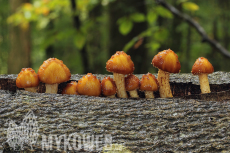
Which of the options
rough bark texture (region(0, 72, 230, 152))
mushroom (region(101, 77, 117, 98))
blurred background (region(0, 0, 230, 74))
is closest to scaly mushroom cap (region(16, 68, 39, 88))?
rough bark texture (region(0, 72, 230, 152))

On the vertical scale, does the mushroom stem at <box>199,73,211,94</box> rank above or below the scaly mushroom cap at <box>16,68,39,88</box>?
below

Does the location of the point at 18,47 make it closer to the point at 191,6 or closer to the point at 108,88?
the point at 191,6

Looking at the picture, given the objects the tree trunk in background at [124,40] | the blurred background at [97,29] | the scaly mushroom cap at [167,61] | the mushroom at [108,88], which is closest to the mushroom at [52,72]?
the mushroom at [108,88]

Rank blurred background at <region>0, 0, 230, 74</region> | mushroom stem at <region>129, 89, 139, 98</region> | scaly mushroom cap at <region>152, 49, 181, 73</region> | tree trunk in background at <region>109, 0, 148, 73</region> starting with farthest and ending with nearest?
tree trunk in background at <region>109, 0, 148, 73</region>
blurred background at <region>0, 0, 230, 74</region>
mushroom stem at <region>129, 89, 139, 98</region>
scaly mushroom cap at <region>152, 49, 181, 73</region>

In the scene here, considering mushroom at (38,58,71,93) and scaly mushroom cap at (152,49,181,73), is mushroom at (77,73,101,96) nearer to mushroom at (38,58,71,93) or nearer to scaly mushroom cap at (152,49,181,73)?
mushroom at (38,58,71,93)

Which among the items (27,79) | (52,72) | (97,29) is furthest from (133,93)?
(97,29)

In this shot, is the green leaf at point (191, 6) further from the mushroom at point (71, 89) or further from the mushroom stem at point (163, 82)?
the mushroom at point (71, 89)
